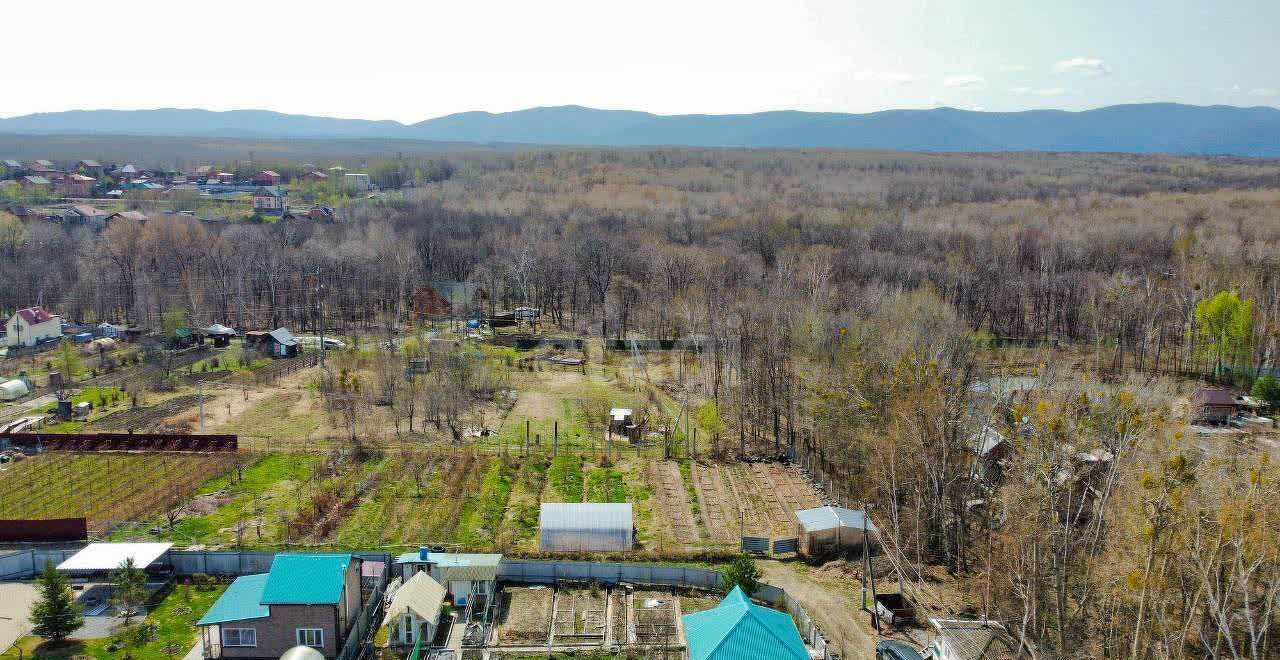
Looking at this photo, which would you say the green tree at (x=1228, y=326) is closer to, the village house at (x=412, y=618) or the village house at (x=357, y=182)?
the village house at (x=412, y=618)

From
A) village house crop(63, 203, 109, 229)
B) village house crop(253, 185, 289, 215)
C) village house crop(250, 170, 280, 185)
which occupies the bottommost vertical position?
village house crop(63, 203, 109, 229)

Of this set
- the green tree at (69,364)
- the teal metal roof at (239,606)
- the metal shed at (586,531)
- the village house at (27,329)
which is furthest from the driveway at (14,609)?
the village house at (27,329)

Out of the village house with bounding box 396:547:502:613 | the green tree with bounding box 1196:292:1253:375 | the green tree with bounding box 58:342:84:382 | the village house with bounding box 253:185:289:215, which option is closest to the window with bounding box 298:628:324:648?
the village house with bounding box 396:547:502:613

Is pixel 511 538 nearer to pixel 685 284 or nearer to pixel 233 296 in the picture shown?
pixel 685 284

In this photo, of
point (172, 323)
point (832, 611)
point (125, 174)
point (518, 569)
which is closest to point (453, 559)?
point (518, 569)

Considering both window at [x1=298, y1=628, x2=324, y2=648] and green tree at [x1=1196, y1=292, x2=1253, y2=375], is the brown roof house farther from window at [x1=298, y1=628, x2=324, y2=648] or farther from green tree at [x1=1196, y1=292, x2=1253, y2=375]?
window at [x1=298, y1=628, x2=324, y2=648]

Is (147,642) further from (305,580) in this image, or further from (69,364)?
(69,364)
